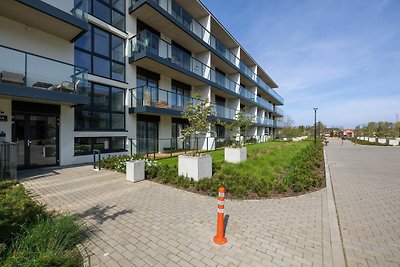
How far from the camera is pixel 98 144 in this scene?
1310 cm

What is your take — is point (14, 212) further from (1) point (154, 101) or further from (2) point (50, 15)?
(1) point (154, 101)

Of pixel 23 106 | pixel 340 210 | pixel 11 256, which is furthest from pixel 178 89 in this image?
pixel 11 256

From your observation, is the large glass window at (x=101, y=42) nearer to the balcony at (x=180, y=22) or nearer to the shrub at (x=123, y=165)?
the balcony at (x=180, y=22)

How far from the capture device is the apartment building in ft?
30.5

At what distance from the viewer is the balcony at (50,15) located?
8.80 metres

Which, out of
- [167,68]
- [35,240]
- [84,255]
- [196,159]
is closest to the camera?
[35,240]

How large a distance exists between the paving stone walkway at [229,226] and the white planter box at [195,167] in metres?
1.04

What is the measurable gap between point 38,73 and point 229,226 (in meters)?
10.2

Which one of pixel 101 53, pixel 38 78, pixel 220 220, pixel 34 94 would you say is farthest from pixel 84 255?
pixel 101 53

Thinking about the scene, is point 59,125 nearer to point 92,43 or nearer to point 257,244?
point 92,43

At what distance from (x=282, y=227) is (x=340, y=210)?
2.32 metres

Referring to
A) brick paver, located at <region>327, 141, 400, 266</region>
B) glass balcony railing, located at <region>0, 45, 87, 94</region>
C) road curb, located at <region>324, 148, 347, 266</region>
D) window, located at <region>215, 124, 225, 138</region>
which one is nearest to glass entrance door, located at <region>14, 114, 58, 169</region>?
glass balcony railing, located at <region>0, 45, 87, 94</region>

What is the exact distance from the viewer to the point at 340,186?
27.0 ft

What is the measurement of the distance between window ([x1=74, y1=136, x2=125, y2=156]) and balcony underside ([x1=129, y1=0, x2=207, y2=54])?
896 centimetres
